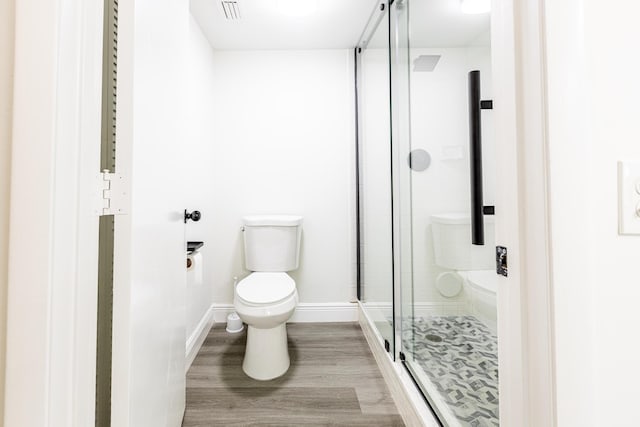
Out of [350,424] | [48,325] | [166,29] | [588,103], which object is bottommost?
[350,424]

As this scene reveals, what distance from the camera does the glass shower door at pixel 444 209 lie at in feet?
3.32

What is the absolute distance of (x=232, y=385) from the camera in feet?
5.02

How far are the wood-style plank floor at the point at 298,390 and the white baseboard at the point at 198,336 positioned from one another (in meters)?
0.03

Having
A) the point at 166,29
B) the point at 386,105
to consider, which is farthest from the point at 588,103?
the point at 386,105

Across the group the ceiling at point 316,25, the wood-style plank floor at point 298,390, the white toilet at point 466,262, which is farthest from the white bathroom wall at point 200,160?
the white toilet at point 466,262

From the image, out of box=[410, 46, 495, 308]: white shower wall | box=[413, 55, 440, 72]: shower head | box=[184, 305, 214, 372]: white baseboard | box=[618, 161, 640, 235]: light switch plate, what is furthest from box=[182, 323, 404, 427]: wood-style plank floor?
box=[413, 55, 440, 72]: shower head

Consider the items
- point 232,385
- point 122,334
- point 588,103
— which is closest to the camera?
point 588,103

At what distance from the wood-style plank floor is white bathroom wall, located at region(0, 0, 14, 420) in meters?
0.99

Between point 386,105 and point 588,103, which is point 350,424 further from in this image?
point 386,105

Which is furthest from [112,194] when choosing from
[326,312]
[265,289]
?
[326,312]

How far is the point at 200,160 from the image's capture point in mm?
2023

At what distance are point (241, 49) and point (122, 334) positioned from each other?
88.9 inches

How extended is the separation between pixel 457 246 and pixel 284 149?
1.54 metres

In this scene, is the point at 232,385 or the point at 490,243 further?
the point at 232,385
